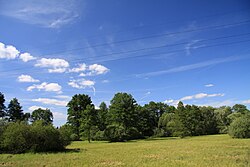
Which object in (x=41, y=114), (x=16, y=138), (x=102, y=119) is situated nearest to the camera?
(x=16, y=138)

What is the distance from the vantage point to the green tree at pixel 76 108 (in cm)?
6320

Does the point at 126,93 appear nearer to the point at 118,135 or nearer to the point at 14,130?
the point at 118,135

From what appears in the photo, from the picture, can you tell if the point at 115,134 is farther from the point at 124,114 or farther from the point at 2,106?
the point at 2,106

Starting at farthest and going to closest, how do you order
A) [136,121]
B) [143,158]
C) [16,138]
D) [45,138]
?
1. [136,121]
2. [45,138]
3. [16,138]
4. [143,158]

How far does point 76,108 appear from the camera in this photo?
6506 cm

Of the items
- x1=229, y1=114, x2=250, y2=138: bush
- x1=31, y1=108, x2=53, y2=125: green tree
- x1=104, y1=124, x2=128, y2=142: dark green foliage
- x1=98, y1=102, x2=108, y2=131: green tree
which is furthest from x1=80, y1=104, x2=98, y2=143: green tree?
x1=31, y1=108, x2=53, y2=125: green tree

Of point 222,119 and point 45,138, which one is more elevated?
point 222,119

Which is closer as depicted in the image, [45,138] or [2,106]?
[45,138]

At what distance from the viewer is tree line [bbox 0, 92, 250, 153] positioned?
28.3 metres

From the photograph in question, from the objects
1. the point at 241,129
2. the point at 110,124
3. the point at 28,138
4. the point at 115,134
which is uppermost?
the point at 110,124

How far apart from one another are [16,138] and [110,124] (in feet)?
109

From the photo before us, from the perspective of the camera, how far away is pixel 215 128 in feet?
261

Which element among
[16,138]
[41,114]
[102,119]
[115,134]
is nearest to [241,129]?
[115,134]

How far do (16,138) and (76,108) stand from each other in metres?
38.0
